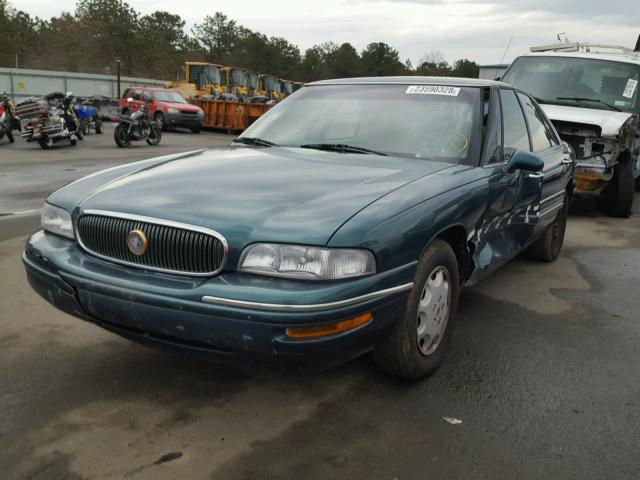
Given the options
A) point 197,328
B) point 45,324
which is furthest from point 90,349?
point 197,328

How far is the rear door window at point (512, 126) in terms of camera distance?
399cm

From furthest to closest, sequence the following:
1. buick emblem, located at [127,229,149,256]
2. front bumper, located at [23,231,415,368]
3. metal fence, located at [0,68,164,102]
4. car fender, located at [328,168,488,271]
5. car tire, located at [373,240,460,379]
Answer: metal fence, located at [0,68,164,102], car tire, located at [373,240,460,379], buick emblem, located at [127,229,149,256], car fender, located at [328,168,488,271], front bumper, located at [23,231,415,368]

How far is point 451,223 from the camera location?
298 centimetres

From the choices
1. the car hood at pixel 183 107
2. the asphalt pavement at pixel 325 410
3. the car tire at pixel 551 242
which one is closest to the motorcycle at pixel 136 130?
the car hood at pixel 183 107

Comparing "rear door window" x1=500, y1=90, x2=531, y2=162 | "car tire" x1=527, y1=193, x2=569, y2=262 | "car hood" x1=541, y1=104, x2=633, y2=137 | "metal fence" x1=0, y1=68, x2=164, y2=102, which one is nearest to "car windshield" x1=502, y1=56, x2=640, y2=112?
"car hood" x1=541, y1=104, x2=633, y2=137

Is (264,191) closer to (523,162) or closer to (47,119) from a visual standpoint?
(523,162)

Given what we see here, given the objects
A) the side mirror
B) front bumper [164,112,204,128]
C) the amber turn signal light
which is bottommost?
the amber turn signal light

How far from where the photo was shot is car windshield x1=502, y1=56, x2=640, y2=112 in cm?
827

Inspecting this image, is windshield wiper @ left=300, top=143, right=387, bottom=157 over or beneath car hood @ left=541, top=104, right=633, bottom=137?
beneath

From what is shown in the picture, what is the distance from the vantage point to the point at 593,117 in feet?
25.0

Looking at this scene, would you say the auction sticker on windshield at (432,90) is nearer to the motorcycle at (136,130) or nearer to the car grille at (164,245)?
the car grille at (164,245)

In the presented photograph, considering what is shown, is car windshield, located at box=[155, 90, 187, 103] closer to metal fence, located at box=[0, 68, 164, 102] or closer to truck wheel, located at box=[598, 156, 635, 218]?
metal fence, located at box=[0, 68, 164, 102]

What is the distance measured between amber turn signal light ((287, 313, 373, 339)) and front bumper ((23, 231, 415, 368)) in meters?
0.02

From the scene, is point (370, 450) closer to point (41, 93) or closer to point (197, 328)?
point (197, 328)
